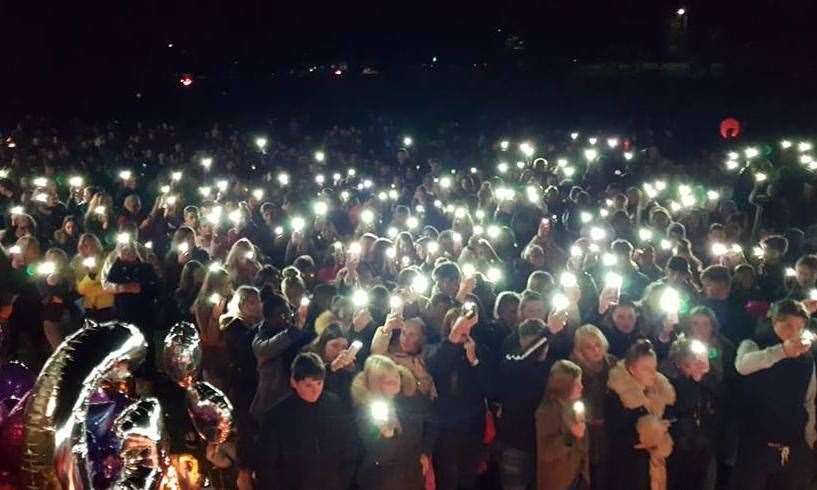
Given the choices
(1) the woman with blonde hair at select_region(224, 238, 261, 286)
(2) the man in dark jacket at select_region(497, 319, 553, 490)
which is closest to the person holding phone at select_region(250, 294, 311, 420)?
(2) the man in dark jacket at select_region(497, 319, 553, 490)

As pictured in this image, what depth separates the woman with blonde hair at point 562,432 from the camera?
4.91 meters

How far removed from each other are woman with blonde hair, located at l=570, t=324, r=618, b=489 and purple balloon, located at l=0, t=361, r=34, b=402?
3.54m

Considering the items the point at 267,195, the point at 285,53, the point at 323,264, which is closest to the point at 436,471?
the point at 323,264

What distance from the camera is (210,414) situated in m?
2.69

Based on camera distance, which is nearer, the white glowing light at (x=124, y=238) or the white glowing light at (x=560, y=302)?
the white glowing light at (x=560, y=302)

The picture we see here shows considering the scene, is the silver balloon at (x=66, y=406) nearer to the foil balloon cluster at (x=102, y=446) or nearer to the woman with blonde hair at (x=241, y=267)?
the foil balloon cluster at (x=102, y=446)

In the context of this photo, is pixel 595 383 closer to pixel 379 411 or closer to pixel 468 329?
pixel 468 329

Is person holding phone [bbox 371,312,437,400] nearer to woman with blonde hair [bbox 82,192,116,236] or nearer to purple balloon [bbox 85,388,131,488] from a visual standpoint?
purple balloon [bbox 85,388,131,488]

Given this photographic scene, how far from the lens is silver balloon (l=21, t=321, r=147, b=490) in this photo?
5.14 ft

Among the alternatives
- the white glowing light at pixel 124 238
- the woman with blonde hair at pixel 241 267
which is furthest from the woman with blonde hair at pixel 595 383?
the white glowing light at pixel 124 238

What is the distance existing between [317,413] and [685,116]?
24.3 m

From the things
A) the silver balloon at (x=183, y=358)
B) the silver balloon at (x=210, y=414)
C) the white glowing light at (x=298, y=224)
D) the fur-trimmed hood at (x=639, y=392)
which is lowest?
the white glowing light at (x=298, y=224)

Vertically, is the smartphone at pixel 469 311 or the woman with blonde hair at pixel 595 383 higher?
the smartphone at pixel 469 311

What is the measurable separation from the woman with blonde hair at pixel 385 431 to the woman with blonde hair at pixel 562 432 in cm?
77
